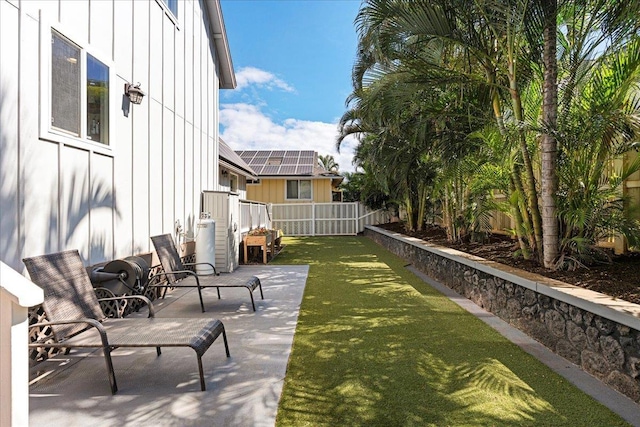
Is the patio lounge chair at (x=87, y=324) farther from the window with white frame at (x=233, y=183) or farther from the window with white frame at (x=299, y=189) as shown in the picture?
the window with white frame at (x=299, y=189)

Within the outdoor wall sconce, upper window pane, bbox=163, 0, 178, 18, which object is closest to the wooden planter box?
the outdoor wall sconce

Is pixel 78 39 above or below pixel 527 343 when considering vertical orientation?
above

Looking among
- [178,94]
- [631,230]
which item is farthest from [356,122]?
[631,230]

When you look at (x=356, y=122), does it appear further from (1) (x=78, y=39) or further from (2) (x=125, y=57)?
(1) (x=78, y=39)

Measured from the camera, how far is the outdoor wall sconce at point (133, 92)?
564 centimetres

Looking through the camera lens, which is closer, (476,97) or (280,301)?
(280,301)

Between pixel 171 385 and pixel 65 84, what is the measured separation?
359 cm

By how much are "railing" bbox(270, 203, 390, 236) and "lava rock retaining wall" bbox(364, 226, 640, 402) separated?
14.4m

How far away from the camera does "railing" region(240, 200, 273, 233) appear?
11023 mm

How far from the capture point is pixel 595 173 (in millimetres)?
4711

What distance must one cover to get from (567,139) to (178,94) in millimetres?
7102

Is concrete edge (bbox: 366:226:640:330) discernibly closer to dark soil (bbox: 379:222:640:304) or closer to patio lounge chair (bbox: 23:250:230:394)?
dark soil (bbox: 379:222:640:304)

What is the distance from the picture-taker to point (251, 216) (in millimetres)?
12328

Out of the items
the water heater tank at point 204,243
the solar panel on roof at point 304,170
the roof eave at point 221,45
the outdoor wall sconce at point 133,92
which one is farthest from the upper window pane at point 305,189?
the outdoor wall sconce at point 133,92
